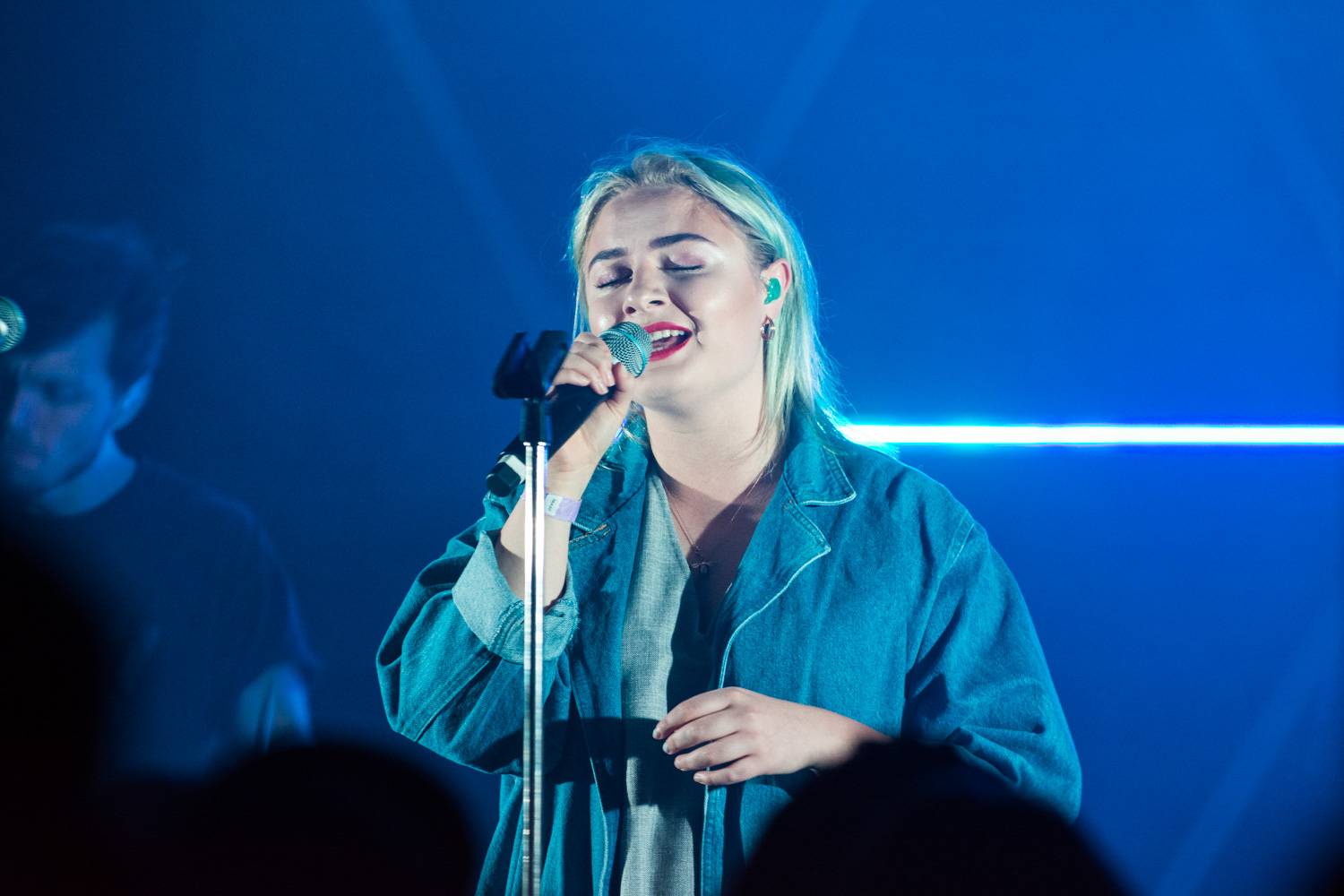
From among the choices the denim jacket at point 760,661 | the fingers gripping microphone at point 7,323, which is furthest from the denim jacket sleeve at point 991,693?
the fingers gripping microphone at point 7,323

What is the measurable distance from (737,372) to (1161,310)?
2.70 feet

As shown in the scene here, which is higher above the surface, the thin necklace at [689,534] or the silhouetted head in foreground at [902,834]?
the thin necklace at [689,534]

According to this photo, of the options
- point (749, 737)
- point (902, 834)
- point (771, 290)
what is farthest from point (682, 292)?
point (902, 834)

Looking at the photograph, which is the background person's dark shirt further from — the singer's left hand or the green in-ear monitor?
the green in-ear monitor

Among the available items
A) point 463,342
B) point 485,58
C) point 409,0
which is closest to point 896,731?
point 463,342

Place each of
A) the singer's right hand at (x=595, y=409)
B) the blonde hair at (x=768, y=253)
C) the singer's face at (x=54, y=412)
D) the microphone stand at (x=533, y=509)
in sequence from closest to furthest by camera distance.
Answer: the microphone stand at (x=533, y=509), the singer's right hand at (x=595, y=409), the blonde hair at (x=768, y=253), the singer's face at (x=54, y=412)

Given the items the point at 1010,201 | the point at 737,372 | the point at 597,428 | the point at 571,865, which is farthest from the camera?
the point at 1010,201

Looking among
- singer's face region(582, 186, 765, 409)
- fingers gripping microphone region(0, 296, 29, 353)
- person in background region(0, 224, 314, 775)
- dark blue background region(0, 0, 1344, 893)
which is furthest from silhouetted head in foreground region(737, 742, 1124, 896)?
fingers gripping microphone region(0, 296, 29, 353)

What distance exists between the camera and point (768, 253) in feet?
6.45

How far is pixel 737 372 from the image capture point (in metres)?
1.95

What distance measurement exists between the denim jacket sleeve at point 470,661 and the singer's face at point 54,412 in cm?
75

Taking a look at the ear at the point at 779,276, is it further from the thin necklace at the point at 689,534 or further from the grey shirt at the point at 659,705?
the grey shirt at the point at 659,705

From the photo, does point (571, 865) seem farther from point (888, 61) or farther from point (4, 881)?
point (888, 61)

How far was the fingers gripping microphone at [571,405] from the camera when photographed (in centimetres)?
127
